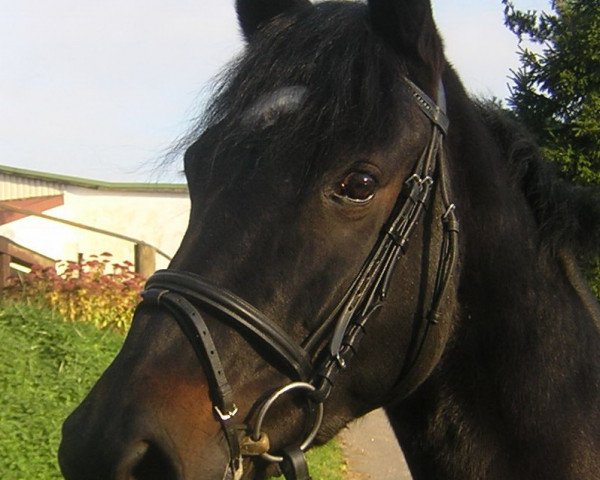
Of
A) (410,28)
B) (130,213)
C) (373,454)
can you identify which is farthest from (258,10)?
(130,213)

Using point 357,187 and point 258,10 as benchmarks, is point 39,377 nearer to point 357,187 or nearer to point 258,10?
point 258,10

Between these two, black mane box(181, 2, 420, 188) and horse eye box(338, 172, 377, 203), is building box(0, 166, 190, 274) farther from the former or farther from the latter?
horse eye box(338, 172, 377, 203)

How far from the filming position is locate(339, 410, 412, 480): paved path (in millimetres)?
9070

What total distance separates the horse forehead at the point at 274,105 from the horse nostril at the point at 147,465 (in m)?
0.95

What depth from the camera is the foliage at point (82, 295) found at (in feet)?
32.2

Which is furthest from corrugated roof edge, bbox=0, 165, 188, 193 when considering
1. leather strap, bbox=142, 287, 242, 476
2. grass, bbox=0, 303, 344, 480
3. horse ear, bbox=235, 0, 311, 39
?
leather strap, bbox=142, 287, 242, 476

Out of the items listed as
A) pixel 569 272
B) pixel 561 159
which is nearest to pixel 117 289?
pixel 561 159

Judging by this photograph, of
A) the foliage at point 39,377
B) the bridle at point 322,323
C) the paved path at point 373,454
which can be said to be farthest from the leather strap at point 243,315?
the paved path at point 373,454

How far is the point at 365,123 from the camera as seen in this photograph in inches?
95.3

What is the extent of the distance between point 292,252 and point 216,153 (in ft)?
1.29

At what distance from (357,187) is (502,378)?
80 centimetres

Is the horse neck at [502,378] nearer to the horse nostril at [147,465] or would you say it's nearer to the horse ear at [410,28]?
the horse ear at [410,28]

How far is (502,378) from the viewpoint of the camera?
8.73 feet

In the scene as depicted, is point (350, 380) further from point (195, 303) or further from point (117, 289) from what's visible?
point (117, 289)
